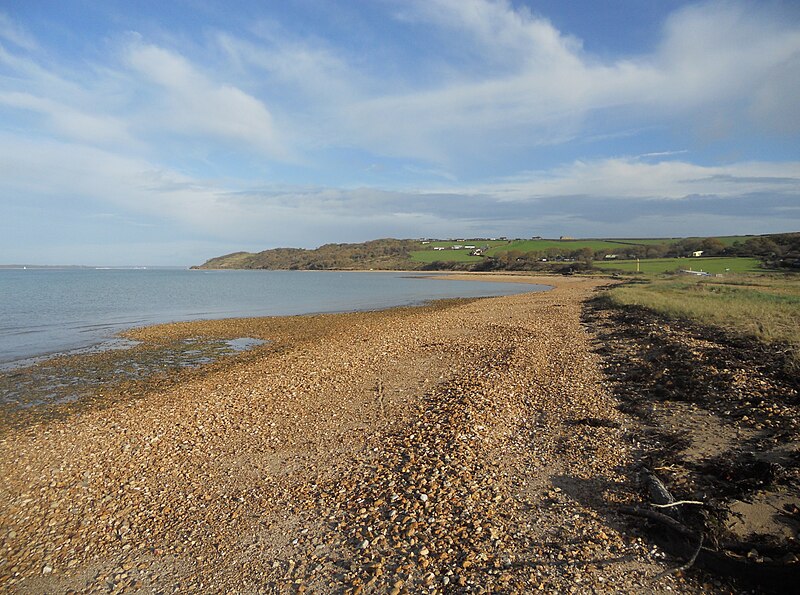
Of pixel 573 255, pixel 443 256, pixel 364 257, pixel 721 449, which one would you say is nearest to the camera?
pixel 721 449

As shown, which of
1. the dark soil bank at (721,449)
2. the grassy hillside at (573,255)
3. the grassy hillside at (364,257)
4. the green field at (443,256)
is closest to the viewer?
the dark soil bank at (721,449)

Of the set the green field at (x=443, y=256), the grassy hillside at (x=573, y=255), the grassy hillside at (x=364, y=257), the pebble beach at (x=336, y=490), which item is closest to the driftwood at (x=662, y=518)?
the pebble beach at (x=336, y=490)

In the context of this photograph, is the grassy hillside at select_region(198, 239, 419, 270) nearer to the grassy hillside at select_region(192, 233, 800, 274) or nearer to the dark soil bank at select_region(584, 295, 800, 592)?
the grassy hillside at select_region(192, 233, 800, 274)

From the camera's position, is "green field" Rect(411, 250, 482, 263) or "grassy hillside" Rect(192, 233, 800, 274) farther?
"green field" Rect(411, 250, 482, 263)

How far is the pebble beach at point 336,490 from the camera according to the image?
5.06 metres

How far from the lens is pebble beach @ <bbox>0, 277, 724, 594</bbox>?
199 inches

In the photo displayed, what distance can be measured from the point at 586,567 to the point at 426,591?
5.95ft

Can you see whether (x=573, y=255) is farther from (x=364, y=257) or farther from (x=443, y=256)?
(x=364, y=257)

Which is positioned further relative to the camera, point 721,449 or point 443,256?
point 443,256

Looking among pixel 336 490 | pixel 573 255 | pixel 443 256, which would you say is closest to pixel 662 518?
pixel 336 490

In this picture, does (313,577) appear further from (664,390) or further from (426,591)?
(664,390)

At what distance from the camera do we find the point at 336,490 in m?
6.97

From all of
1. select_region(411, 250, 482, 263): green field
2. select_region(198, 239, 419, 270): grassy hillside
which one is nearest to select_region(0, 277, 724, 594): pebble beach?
select_region(411, 250, 482, 263): green field

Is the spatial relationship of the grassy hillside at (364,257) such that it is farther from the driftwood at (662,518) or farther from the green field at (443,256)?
the driftwood at (662,518)
